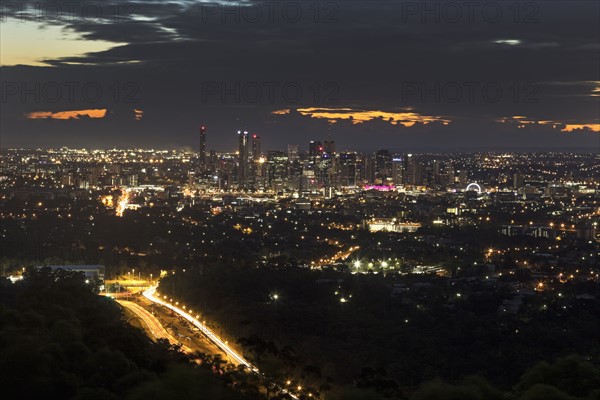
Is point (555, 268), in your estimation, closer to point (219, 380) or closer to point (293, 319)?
point (293, 319)

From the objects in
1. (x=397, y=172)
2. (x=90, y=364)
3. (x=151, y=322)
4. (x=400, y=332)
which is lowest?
(x=397, y=172)

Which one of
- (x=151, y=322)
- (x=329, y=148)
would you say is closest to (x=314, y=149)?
(x=329, y=148)

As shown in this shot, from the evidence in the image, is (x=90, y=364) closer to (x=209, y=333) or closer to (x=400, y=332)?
(x=209, y=333)

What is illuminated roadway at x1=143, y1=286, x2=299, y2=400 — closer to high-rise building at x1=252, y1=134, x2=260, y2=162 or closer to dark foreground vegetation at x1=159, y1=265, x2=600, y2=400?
dark foreground vegetation at x1=159, y1=265, x2=600, y2=400

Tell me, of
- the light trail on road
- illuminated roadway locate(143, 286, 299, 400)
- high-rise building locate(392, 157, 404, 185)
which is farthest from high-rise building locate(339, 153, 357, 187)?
the light trail on road

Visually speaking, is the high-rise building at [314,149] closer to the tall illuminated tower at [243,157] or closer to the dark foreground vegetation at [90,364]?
the tall illuminated tower at [243,157]

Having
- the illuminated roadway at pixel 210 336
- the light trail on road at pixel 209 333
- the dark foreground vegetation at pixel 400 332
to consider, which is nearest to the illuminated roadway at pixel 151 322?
the illuminated roadway at pixel 210 336
